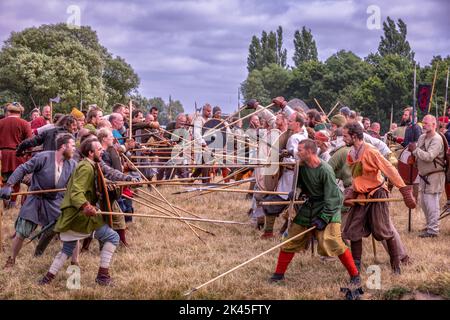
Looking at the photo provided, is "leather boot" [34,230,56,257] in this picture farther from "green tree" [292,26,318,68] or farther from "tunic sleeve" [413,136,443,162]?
"green tree" [292,26,318,68]

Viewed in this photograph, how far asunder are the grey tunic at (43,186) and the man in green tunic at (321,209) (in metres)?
2.89

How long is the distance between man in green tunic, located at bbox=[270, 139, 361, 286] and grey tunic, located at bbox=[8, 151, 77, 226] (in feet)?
9.48

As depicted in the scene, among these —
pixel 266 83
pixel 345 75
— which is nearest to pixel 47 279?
pixel 345 75

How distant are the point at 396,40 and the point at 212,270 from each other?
48085mm

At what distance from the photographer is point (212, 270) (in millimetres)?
6609

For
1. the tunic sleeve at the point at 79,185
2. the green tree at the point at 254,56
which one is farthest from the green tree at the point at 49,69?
the tunic sleeve at the point at 79,185

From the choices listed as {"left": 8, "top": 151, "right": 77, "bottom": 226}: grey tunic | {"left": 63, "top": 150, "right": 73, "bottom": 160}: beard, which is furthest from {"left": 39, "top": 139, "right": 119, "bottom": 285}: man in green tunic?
{"left": 8, "top": 151, "right": 77, "bottom": 226}: grey tunic

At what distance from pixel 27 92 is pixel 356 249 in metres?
37.0

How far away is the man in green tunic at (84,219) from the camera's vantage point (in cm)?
593

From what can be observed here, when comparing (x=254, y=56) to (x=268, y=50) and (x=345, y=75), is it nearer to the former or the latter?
(x=268, y=50)

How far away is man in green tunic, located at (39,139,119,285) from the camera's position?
5.93 m

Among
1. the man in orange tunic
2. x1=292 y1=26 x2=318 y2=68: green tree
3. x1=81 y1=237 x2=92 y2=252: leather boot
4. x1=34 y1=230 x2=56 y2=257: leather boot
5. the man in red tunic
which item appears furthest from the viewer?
x1=292 y1=26 x2=318 y2=68: green tree

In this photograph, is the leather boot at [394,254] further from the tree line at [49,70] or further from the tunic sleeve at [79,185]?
the tree line at [49,70]

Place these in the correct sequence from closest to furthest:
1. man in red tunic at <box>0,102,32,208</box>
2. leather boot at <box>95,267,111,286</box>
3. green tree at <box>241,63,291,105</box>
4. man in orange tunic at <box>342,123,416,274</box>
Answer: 1. leather boot at <box>95,267,111,286</box>
2. man in orange tunic at <box>342,123,416,274</box>
3. man in red tunic at <box>0,102,32,208</box>
4. green tree at <box>241,63,291,105</box>
